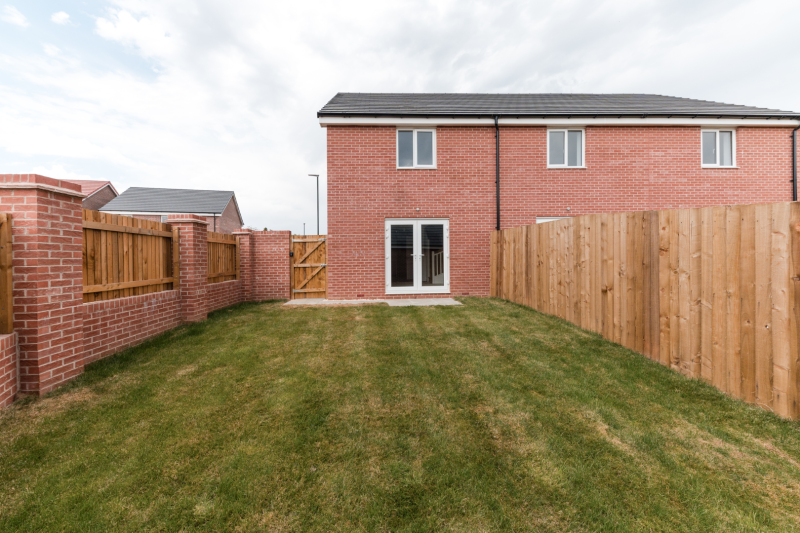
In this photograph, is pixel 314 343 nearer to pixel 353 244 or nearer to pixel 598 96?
pixel 353 244

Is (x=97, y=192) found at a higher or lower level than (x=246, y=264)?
higher

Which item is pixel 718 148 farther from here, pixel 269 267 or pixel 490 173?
pixel 269 267

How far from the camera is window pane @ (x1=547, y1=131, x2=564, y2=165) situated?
988cm

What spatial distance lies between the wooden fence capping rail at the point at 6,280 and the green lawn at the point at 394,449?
83cm

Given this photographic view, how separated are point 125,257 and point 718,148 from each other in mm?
15911

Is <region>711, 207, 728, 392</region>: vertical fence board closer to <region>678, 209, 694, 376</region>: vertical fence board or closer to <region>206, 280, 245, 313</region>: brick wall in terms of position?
<region>678, 209, 694, 376</region>: vertical fence board

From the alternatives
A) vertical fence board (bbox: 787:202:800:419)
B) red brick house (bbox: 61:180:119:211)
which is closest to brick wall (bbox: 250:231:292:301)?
vertical fence board (bbox: 787:202:800:419)

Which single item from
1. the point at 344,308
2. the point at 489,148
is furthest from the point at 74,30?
the point at 489,148

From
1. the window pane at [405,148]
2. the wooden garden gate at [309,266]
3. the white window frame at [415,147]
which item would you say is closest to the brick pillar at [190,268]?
the wooden garden gate at [309,266]

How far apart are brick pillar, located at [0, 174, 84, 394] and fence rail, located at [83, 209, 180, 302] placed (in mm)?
683

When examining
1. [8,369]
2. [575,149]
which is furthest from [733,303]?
[575,149]

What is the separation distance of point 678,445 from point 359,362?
3241mm

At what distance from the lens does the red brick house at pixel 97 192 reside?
29.7m

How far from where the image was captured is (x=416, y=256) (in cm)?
955
